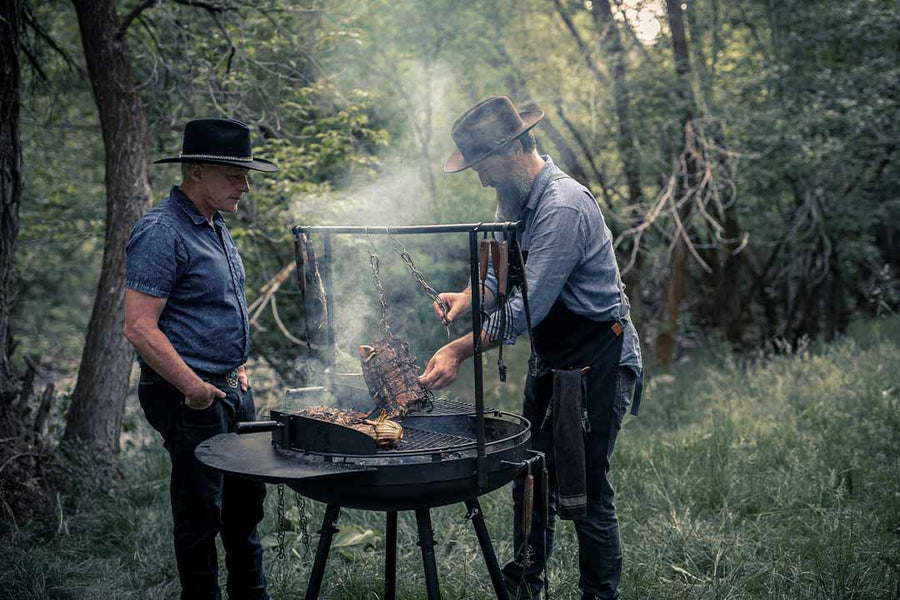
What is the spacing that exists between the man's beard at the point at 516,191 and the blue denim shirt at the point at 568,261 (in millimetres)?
27

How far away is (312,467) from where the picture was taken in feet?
8.04

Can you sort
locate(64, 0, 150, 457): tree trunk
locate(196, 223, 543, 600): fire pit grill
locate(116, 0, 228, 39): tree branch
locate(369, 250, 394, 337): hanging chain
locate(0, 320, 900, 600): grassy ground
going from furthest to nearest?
locate(64, 0, 150, 457): tree trunk → locate(116, 0, 228, 39): tree branch → locate(0, 320, 900, 600): grassy ground → locate(369, 250, 394, 337): hanging chain → locate(196, 223, 543, 600): fire pit grill

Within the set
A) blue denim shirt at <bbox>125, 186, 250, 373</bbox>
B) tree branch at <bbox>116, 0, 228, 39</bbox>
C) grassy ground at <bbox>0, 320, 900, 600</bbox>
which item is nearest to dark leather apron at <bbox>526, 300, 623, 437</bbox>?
grassy ground at <bbox>0, 320, 900, 600</bbox>

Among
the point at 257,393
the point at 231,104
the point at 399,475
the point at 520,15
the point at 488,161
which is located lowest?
the point at 257,393

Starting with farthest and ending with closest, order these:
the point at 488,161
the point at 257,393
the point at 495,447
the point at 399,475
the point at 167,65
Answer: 1. the point at 257,393
2. the point at 167,65
3. the point at 488,161
4. the point at 495,447
5. the point at 399,475

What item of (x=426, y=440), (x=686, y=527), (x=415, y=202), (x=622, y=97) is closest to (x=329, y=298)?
(x=426, y=440)

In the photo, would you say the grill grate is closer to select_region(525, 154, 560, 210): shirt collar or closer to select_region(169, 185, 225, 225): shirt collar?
select_region(525, 154, 560, 210): shirt collar

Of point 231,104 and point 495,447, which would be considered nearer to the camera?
point 495,447

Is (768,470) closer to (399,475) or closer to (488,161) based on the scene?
(488,161)

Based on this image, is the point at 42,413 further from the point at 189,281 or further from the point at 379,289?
the point at 379,289

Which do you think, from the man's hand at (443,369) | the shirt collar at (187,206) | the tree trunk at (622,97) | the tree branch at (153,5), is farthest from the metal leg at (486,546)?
the tree trunk at (622,97)

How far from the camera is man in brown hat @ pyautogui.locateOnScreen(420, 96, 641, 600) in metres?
2.98

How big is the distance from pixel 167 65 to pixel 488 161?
414 centimetres

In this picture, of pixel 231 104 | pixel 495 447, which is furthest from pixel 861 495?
pixel 231 104
